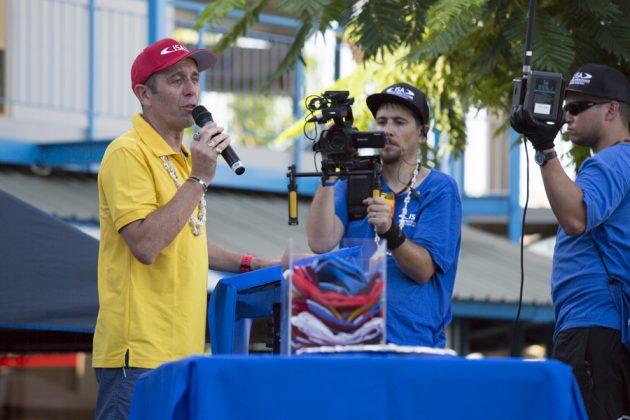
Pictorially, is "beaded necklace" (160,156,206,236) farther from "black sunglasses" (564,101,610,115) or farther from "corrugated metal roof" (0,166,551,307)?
"corrugated metal roof" (0,166,551,307)

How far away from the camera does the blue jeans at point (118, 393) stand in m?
4.23

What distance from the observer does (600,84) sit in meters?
4.98

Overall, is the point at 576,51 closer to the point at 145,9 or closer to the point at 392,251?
the point at 392,251

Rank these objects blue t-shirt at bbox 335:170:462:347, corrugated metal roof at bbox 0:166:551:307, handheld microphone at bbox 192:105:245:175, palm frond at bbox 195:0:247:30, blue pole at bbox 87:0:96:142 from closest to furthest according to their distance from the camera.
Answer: handheld microphone at bbox 192:105:245:175 < blue t-shirt at bbox 335:170:462:347 < palm frond at bbox 195:0:247:30 < corrugated metal roof at bbox 0:166:551:307 < blue pole at bbox 87:0:96:142

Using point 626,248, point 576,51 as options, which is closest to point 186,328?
point 626,248

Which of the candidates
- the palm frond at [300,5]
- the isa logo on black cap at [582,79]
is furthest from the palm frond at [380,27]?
the isa logo on black cap at [582,79]

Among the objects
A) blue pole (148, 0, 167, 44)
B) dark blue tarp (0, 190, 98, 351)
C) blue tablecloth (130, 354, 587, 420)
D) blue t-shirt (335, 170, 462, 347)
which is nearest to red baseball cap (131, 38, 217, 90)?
blue t-shirt (335, 170, 462, 347)

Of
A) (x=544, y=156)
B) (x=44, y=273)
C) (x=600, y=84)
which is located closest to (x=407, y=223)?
(x=544, y=156)

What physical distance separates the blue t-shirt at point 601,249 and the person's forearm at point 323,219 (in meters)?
0.92

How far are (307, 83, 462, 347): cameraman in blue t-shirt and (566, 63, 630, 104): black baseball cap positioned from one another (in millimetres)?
635

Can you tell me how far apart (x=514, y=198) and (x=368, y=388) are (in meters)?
13.3

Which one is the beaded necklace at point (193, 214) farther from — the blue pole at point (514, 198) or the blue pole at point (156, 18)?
the blue pole at point (514, 198)

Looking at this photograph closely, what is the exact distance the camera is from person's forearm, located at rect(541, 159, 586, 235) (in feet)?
14.6

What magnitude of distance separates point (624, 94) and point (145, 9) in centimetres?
907
